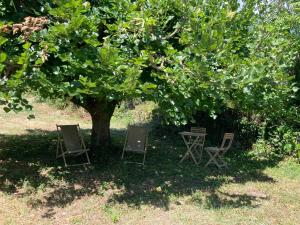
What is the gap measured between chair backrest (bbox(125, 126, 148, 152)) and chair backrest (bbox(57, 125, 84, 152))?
4.00 ft

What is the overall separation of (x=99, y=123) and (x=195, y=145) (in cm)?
257

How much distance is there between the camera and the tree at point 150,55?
6.12 m

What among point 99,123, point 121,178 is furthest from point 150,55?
point 99,123

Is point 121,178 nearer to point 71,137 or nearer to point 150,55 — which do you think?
point 71,137

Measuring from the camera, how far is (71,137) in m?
9.23

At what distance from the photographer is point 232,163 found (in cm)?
1053

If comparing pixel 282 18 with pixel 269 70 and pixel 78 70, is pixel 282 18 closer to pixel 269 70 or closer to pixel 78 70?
pixel 269 70

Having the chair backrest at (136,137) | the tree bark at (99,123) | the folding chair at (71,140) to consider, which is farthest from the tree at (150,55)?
the tree bark at (99,123)

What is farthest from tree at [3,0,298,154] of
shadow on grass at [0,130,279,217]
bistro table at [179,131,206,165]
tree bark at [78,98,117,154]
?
tree bark at [78,98,117,154]

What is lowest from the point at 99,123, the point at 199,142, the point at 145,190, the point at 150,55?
the point at 145,190

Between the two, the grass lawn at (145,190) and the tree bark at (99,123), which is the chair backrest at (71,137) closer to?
the grass lawn at (145,190)

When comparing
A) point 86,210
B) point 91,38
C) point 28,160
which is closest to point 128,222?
point 86,210

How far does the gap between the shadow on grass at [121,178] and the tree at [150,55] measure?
59.3 inches

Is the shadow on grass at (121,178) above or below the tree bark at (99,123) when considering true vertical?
below
